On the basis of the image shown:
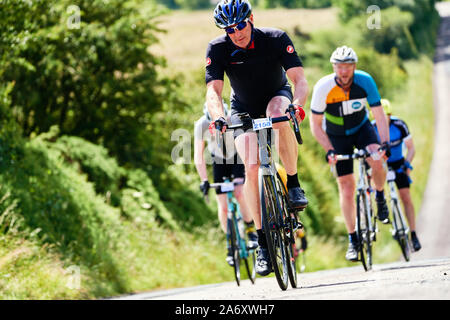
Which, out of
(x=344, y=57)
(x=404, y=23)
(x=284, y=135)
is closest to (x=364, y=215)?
(x=344, y=57)

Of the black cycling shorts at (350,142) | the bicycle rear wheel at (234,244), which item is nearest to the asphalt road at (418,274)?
the bicycle rear wheel at (234,244)

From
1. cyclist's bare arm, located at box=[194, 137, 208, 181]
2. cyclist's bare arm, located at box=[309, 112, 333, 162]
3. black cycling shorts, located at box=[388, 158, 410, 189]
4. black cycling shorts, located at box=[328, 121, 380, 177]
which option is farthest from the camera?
black cycling shorts, located at box=[388, 158, 410, 189]

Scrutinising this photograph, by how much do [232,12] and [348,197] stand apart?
4.15 metres

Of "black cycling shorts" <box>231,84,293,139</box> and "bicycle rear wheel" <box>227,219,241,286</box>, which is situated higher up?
"black cycling shorts" <box>231,84,293,139</box>

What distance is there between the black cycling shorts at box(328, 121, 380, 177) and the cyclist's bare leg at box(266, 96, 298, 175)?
278 centimetres

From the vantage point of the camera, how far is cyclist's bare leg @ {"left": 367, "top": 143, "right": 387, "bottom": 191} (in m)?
9.85

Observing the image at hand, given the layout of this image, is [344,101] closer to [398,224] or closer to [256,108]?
[256,108]

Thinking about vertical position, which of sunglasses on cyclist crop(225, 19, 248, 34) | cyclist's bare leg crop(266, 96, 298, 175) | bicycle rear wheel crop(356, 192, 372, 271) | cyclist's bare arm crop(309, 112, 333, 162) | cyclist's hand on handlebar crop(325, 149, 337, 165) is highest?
sunglasses on cyclist crop(225, 19, 248, 34)

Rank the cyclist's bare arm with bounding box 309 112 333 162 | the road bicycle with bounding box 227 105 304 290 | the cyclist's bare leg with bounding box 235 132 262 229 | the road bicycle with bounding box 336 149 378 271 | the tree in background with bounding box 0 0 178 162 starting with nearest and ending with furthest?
the road bicycle with bounding box 227 105 304 290 → the cyclist's bare leg with bounding box 235 132 262 229 → the cyclist's bare arm with bounding box 309 112 333 162 → the road bicycle with bounding box 336 149 378 271 → the tree in background with bounding box 0 0 178 162

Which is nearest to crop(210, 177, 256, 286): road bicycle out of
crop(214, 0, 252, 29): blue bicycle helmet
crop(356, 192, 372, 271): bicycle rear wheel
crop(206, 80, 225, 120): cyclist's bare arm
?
crop(356, 192, 372, 271): bicycle rear wheel

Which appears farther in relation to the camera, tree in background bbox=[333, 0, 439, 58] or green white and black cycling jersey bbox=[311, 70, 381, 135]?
tree in background bbox=[333, 0, 439, 58]

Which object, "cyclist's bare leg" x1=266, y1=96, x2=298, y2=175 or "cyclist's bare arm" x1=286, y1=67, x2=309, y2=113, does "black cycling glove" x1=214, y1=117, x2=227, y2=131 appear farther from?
"cyclist's bare arm" x1=286, y1=67, x2=309, y2=113
